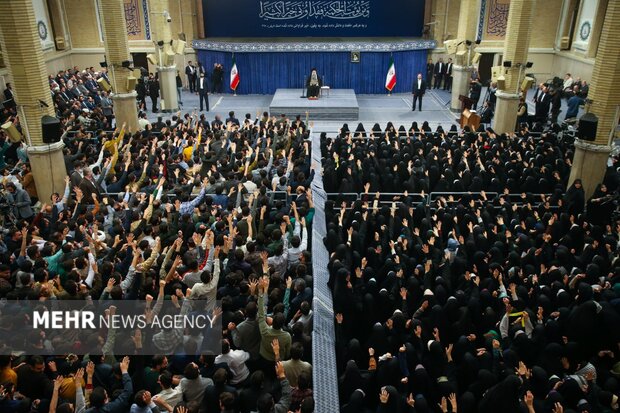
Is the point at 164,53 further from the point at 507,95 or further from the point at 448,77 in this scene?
the point at 448,77

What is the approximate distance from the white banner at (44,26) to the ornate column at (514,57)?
16.0 metres

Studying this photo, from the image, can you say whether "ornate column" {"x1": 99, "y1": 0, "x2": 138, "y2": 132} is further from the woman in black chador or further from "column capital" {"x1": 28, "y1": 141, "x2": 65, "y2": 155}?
the woman in black chador

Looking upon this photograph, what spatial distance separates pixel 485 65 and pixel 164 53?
13.5 meters

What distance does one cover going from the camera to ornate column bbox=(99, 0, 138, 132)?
1354cm

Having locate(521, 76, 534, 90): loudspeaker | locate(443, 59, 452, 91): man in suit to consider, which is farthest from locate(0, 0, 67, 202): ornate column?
locate(443, 59, 452, 91): man in suit

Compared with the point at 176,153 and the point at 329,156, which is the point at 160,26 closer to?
the point at 176,153

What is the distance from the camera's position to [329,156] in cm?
1097

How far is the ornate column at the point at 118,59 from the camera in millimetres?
13539

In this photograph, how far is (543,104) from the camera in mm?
15844

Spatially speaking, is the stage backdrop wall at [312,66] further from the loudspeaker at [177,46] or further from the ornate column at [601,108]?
the ornate column at [601,108]

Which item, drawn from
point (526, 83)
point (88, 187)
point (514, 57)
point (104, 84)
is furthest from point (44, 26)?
point (526, 83)

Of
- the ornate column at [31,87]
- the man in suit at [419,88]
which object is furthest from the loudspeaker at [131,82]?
the man in suit at [419,88]

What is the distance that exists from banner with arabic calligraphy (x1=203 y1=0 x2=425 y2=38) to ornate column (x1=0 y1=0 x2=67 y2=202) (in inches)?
535

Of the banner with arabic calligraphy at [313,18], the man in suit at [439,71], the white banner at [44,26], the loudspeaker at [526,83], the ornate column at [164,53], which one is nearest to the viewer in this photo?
the loudspeaker at [526,83]
